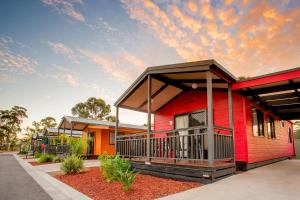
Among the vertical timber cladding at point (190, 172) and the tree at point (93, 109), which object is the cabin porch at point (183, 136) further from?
the tree at point (93, 109)

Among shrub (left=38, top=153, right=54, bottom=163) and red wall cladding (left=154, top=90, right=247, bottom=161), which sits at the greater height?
red wall cladding (left=154, top=90, right=247, bottom=161)

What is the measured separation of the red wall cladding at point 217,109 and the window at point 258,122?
3.58ft

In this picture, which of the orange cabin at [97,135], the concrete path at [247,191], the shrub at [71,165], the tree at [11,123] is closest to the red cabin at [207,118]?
the concrete path at [247,191]

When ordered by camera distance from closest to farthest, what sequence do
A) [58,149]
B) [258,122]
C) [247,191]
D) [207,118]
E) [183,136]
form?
1. [247,191]
2. [183,136]
3. [207,118]
4. [258,122]
5. [58,149]

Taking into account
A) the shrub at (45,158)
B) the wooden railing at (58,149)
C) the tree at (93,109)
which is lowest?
the shrub at (45,158)

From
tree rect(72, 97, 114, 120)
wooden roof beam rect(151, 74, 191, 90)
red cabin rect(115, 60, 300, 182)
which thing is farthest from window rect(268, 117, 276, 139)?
tree rect(72, 97, 114, 120)

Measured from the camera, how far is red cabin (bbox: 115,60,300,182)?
18.4ft

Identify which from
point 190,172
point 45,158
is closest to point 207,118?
point 190,172

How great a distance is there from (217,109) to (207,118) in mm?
563

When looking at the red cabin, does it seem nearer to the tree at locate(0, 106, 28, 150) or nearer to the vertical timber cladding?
the vertical timber cladding

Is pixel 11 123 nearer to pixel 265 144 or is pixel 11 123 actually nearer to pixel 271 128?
pixel 271 128

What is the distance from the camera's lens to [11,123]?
49656 mm

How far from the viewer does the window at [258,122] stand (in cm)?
819

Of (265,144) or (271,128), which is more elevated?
(271,128)
